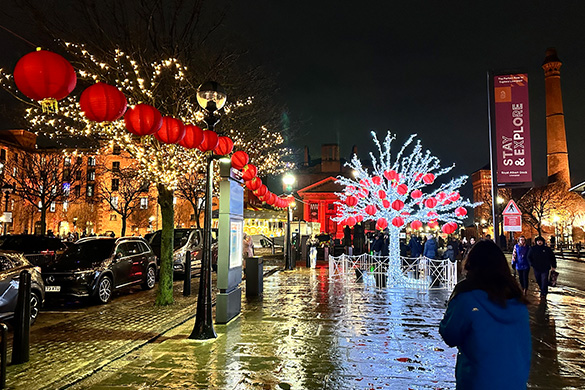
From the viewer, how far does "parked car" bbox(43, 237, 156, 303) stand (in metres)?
11.7

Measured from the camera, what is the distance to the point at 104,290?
12.3 m

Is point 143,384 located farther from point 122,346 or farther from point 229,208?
point 229,208

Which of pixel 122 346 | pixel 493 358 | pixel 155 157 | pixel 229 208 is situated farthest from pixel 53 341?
pixel 493 358

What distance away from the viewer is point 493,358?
107 inches

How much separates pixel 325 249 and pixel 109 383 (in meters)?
23.1

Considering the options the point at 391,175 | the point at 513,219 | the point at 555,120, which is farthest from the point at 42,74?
the point at 555,120

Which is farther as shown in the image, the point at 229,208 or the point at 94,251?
the point at 94,251

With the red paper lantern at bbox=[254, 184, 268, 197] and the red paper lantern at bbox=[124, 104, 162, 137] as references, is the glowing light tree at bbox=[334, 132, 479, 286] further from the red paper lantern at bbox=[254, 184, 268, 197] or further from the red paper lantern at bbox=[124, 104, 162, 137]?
the red paper lantern at bbox=[124, 104, 162, 137]

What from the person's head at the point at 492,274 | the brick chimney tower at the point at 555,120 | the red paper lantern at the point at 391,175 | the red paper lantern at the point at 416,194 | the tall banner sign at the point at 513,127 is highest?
the brick chimney tower at the point at 555,120

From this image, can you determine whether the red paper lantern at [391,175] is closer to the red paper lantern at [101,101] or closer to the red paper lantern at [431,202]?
the red paper lantern at [431,202]

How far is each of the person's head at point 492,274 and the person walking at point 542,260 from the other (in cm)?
1144

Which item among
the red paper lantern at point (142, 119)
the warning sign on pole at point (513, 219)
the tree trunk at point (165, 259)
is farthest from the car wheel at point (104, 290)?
the warning sign on pole at point (513, 219)

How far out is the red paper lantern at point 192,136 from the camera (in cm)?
901

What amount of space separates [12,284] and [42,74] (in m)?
5.09
